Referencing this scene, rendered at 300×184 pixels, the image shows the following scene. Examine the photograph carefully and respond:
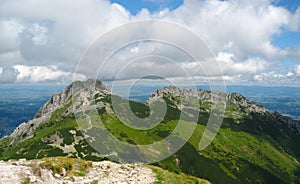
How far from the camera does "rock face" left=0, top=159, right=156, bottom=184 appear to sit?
89.6 feet

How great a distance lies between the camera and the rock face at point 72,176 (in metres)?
27.3

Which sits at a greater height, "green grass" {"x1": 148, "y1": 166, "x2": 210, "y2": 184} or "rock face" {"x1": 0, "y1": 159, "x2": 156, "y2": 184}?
"rock face" {"x1": 0, "y1": 159, "x2": 156, "y2": 184}

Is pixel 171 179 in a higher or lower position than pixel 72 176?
lower

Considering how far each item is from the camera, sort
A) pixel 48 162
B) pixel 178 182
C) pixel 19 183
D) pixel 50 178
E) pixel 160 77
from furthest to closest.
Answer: pixel 160 77
pixel 178 182
pixel 48 162
pixel 50 178
pixel 19 183

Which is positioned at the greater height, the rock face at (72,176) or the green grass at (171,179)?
the rock face at (72,176)

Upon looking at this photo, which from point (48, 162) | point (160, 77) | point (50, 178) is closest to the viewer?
point (50, 178)

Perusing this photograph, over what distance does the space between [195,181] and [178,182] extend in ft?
10.00

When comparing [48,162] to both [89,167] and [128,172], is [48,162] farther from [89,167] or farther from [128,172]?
[128,172]

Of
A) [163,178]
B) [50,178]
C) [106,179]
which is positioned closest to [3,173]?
[50,178]

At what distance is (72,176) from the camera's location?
31.4 metres

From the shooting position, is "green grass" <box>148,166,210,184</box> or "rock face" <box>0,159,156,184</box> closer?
"rock face" <box>0,159,156,184</box>

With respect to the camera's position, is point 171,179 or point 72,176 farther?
point 171,179

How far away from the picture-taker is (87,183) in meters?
30.1

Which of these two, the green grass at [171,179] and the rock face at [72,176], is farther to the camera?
the green grass at [171,179]
